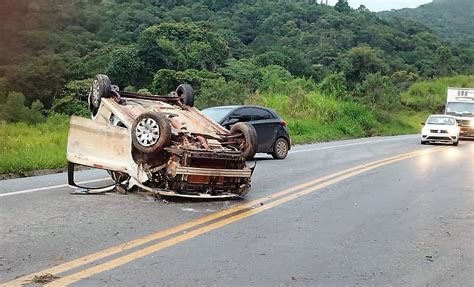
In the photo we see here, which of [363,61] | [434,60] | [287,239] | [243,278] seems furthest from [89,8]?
[434,60]

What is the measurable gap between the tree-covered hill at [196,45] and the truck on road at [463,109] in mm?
12185

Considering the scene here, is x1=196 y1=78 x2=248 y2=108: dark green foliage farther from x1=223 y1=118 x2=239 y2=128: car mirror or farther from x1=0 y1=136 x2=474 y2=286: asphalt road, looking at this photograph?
x1=0 y1=136 x2=474 y2=286: asphalt road

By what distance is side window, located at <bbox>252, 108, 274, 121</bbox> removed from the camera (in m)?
16.3

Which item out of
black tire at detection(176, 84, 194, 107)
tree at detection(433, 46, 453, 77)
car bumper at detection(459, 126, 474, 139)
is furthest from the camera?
tree at detection(433, 46, 453, 77)

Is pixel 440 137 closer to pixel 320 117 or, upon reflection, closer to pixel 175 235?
pixel 320 117

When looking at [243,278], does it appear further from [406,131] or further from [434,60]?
[434,60]

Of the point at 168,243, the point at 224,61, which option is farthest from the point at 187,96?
the point at 224,61

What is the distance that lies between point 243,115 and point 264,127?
889 mm

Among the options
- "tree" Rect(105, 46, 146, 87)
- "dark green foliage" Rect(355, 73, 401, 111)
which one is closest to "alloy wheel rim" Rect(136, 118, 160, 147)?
"tree" Rect(105, 46, 146, 87)

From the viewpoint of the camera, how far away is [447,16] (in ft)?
530

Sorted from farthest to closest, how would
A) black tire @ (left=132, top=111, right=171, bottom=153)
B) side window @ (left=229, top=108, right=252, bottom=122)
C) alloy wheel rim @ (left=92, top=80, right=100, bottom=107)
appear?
side window @ (left=229, top=108, right=252, bottom=122), alloy wheel rim @ (left=92, top=80, right=100, bottom=107), black tire @ (left=132, top=111, right=171, bottom=153)

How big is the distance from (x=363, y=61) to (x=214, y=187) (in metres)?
59.6

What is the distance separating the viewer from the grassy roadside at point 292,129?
1325 centimetres

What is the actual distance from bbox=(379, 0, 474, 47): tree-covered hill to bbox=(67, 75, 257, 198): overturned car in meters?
130
